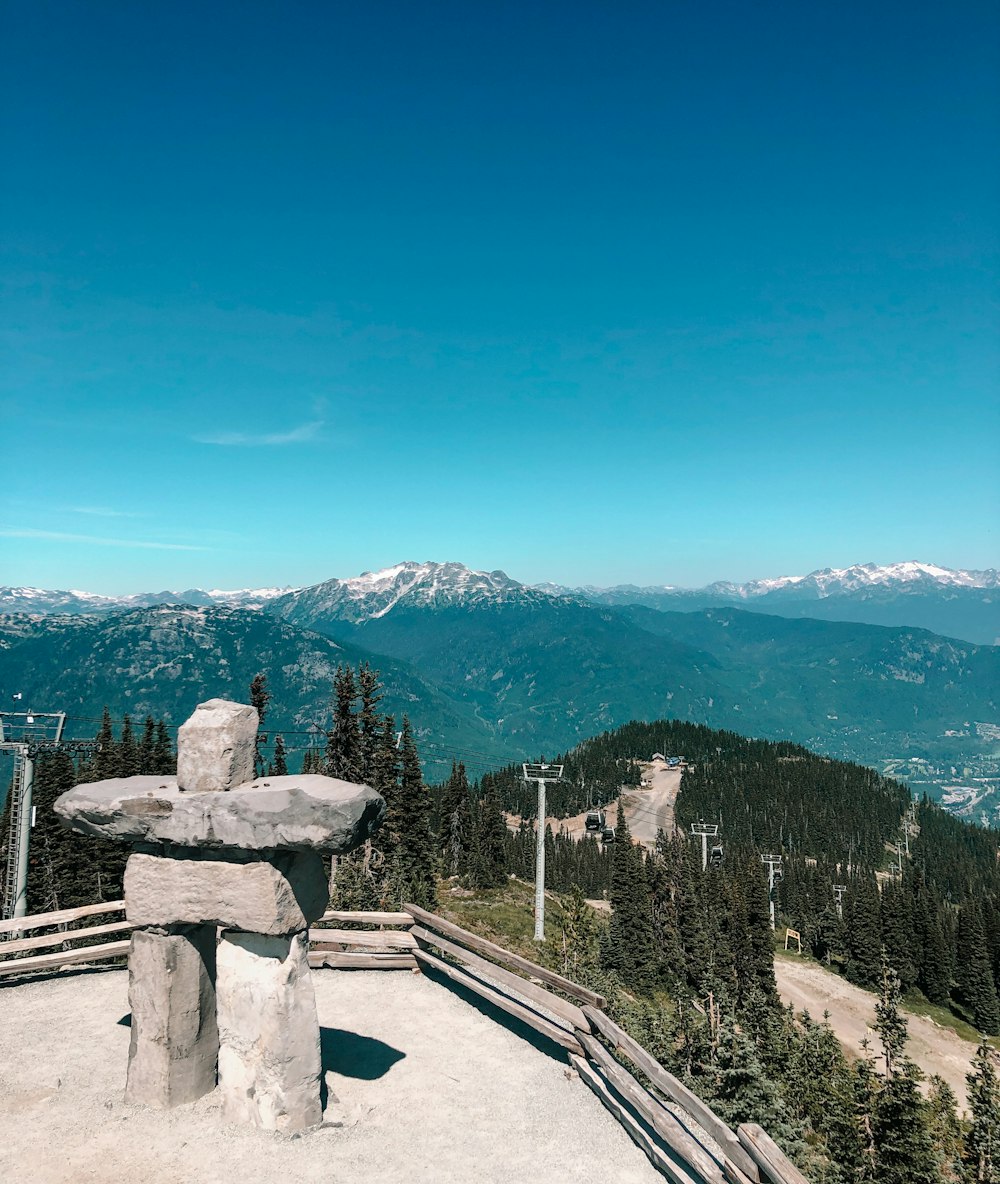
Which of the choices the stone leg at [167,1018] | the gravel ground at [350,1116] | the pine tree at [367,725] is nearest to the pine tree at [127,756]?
the pine tree at [367,725]

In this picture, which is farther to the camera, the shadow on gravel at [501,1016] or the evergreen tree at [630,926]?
the evergreen tree at [630,926]

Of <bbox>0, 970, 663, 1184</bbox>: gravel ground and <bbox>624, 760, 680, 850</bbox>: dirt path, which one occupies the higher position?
<bbox>0, 970, 663, 1184</bbox>: gravel ground

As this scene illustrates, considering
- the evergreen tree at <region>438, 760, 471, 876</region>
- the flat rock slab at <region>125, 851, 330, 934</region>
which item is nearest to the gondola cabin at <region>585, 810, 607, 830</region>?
the evergreen tree at <region>438, 760, 471, 876</region>

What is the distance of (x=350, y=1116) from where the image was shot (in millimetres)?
10211

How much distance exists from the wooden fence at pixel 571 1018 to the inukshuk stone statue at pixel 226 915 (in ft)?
15.2

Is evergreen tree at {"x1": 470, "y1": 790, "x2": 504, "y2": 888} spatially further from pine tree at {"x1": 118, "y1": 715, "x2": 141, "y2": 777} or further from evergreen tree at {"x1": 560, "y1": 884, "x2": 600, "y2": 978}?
evergreen tree at {"x1": 560, "y1": 884, "x2": 600, "y2": 978}

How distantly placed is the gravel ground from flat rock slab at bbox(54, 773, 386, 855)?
3.80m

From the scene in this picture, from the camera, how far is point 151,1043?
387 inches

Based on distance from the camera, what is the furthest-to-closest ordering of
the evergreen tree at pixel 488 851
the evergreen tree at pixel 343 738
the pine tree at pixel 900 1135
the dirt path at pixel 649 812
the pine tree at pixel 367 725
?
the dirt path at pixel 649 812
the evergreen tree at pixel 488 851
the pine tree at pixel 367 725
the evergreen tree at pixel 343 738
the pine tree at pixel 900 1135

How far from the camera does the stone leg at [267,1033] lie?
9414 millimetres

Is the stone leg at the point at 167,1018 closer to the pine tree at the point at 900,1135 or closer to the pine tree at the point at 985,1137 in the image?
the pine tree at the point at 900,1135

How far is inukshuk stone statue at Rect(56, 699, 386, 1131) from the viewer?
9.29 metres

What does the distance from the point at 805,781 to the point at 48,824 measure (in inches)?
7475

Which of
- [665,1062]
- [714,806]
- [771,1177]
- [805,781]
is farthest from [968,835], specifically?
[771,1177]
